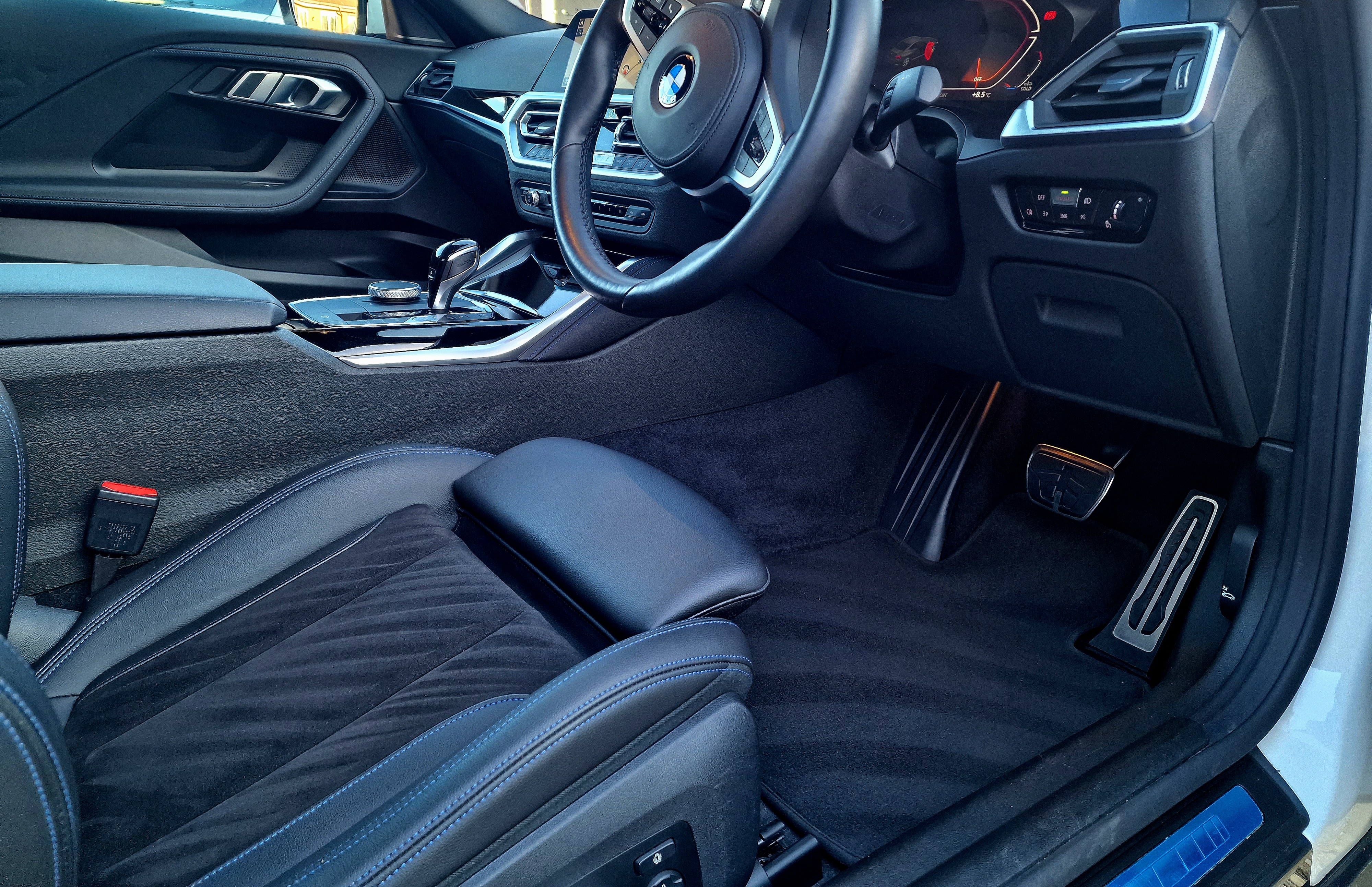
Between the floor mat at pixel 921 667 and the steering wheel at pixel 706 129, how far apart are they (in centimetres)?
63

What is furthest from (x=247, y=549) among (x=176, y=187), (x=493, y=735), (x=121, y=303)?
(x=176, y=187)

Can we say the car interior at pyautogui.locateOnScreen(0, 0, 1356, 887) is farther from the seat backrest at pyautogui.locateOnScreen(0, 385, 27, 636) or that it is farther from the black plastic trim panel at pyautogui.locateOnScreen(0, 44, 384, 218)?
the black plastic trim panel at pyautogui.locateOnScreen(0, 44, 384, 218)

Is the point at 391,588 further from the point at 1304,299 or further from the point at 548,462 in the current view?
the point at 1304,299

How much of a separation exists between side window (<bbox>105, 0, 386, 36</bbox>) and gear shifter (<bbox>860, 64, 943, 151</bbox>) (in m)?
1.75

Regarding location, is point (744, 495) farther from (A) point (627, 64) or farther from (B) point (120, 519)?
(B) point (120, 519)

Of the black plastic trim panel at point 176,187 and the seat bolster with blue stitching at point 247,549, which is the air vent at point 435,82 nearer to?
the black plastic trim panel at point 176,187

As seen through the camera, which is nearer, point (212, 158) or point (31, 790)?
point (31, 790)

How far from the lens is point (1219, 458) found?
4.36 feet

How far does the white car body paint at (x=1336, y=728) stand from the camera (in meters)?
0.95

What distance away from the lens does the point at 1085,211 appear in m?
0.94

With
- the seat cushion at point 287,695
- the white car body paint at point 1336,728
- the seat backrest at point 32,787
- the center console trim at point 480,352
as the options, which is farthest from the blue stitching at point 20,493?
the white car body paint at point 1336,728

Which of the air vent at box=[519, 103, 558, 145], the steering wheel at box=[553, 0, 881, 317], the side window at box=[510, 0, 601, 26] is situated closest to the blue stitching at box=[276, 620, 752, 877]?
the steering wheel at box=[553, 0, 881, 317]

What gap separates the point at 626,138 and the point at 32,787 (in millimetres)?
1322

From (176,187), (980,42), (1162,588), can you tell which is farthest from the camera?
(176,187)
